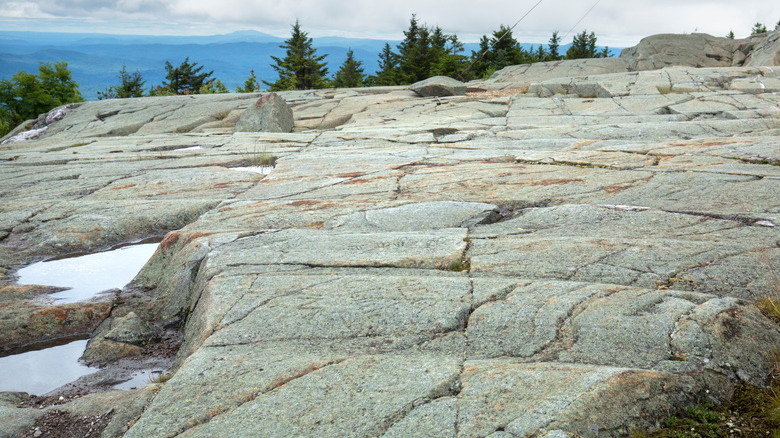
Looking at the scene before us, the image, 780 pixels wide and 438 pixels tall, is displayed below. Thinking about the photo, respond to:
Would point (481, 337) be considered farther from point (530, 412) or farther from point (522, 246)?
point (522, 246)

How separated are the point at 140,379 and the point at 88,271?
2.29 meters

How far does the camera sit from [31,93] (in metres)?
32.7

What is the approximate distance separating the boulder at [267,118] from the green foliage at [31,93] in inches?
989

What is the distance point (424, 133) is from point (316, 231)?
6917 millimetres

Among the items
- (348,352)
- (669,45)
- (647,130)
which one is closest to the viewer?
(348,352)

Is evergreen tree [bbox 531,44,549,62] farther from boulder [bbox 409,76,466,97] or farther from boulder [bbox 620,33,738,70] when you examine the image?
boulder [bbox 409,76,466,97]

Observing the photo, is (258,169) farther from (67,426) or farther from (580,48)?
(580,48)

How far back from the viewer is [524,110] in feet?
45.1

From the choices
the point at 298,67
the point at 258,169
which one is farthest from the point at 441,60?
the point at 258,169

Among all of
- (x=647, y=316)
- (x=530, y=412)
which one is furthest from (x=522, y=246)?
(x=530, y=412)

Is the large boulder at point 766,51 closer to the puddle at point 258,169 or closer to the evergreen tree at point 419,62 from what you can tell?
the evergreen tree at point 419,62

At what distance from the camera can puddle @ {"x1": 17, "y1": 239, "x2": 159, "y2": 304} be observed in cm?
472

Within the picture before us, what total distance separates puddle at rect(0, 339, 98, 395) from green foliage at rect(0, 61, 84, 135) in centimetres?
3427

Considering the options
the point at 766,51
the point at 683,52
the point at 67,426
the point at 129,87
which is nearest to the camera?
the point at 67,426
